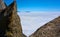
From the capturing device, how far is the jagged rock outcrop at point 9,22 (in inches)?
345

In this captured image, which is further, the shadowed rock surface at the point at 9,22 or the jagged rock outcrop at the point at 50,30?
the shadowed rock surface at the point at 9,22

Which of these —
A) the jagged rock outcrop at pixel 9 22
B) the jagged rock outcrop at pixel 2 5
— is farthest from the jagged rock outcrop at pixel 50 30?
the jagged rock outcrop at pixel 2 5

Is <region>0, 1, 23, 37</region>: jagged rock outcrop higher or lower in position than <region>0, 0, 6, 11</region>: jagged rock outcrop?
lower

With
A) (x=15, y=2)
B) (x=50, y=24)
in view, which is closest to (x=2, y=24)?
(x=15, y=2)

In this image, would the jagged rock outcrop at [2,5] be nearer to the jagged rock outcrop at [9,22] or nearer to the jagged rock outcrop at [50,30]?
the jagged rock outcrop at [9,22]

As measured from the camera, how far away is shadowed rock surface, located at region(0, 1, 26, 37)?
28.8 ft

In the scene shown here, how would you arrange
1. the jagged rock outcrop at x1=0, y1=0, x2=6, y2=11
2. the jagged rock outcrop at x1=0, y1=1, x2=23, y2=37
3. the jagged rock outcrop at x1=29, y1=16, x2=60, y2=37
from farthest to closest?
the jagged rock outcrop at x1=0, y1=0, x2=6, y2=11 < the jagged rock outcrop at x1=0, y1=1, x2=23, y2=37 < the jagged rock outcrop at x1=29, y1=16, x2=60, y2=37

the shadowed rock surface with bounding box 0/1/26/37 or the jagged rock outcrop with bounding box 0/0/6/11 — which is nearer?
the shadowed rock surface with bounding box 0/1/26/37

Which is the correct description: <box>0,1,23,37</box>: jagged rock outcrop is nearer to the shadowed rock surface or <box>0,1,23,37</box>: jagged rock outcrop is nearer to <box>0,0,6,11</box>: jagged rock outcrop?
the shadowed rock surface

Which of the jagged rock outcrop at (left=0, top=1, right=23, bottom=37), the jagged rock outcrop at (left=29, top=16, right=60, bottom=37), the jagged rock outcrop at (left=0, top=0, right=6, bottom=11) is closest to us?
the jagged rock outcrop at (left=29, top=16, right=60, bottom=37)

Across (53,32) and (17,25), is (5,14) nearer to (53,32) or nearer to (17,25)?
(17,25)

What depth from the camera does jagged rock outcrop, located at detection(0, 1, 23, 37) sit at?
8766 mm

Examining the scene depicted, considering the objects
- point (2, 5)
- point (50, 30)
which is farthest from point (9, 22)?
point (50, 30)

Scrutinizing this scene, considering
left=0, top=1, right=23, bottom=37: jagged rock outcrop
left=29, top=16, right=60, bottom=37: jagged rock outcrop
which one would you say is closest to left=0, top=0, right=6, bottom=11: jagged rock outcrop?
left=0, top=1, right=23, bottom=37: jagged rock outcrop
